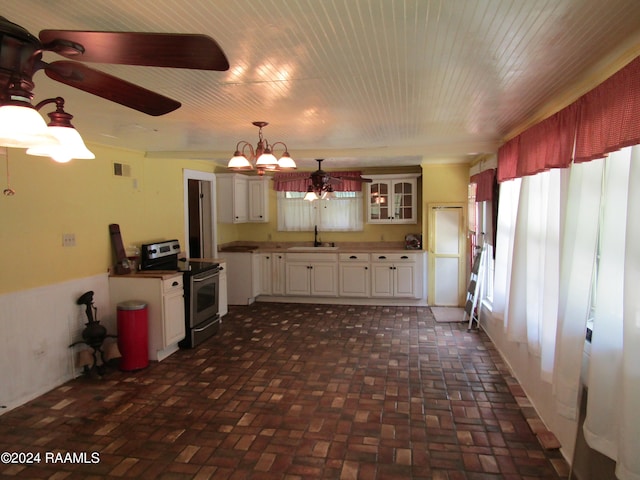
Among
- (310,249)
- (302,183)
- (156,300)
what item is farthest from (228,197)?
(156,300)

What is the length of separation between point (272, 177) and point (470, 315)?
3977mm

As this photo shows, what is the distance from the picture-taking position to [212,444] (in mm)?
2730

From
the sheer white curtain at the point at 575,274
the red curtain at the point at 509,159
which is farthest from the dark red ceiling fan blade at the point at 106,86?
the red curtain at the point at 509,159

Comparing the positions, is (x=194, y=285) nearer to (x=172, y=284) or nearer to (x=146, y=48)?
(x=172, y=284)

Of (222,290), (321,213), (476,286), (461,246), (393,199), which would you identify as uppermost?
(393,199)

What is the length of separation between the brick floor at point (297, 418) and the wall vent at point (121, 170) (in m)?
2.10

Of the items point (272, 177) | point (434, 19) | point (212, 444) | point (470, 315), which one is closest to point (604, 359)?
point (434, 19)

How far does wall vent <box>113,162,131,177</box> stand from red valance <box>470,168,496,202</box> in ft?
13.4

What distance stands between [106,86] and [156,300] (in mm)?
3105

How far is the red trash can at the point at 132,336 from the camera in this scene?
13.0 ft

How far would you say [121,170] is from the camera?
4.52 m

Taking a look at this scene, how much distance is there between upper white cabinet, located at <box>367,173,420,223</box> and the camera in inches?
263

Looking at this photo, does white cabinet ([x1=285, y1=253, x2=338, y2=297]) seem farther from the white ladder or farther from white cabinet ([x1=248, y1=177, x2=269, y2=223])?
the white ladder

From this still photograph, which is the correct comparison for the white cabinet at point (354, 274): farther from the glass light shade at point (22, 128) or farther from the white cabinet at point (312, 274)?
the glass light shade at point (22, 128)
